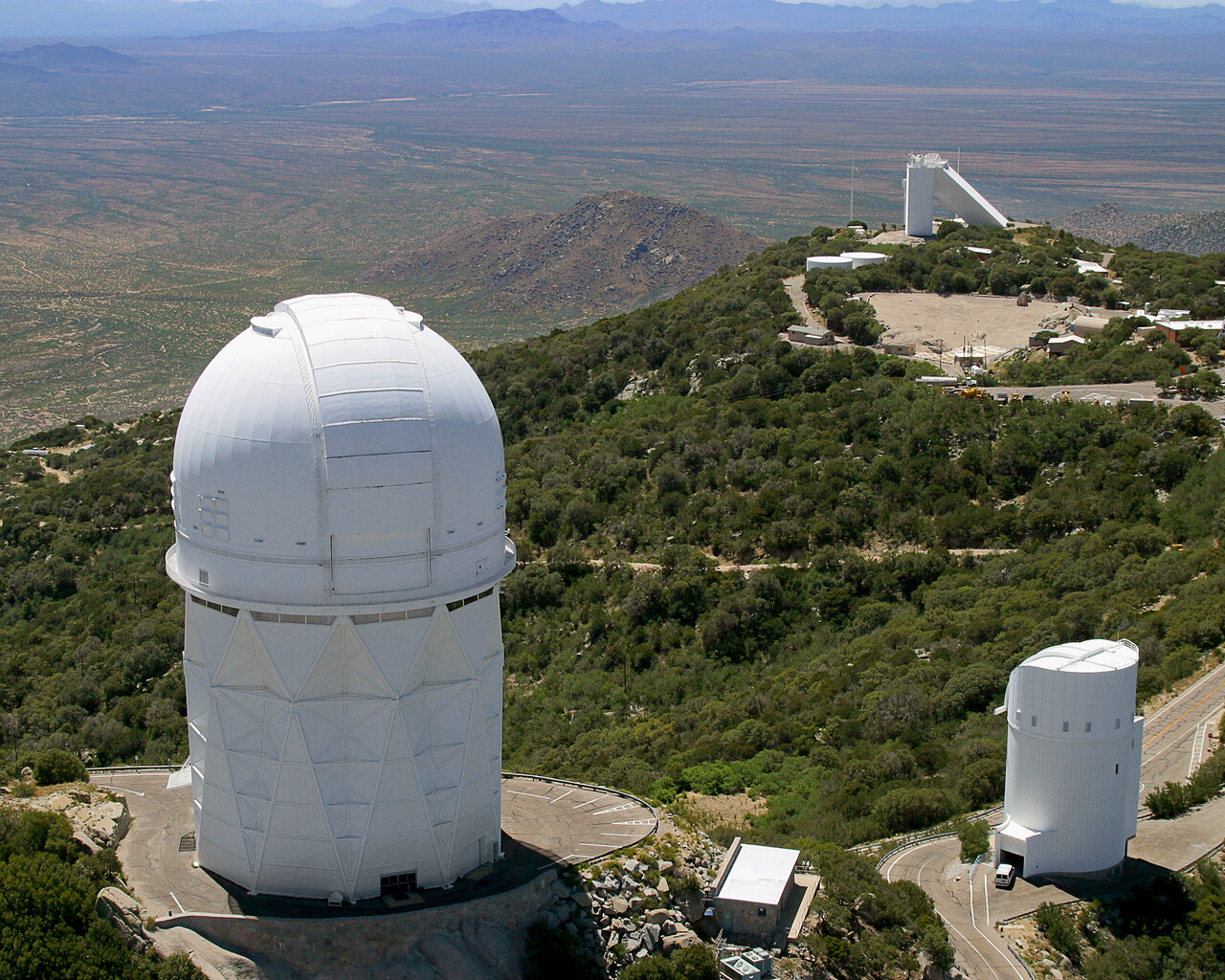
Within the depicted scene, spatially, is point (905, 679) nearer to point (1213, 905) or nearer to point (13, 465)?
point (1213, 905)

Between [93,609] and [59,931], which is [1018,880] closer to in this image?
[59,931]

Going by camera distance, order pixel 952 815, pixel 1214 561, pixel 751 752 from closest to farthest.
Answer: pixel 952 815, pixel 751 752, pixel 1214 561

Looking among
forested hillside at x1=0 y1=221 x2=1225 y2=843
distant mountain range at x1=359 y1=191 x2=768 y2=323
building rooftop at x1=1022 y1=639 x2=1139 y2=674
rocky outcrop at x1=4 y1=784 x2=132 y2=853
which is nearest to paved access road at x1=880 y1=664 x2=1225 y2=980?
forested hillside at x1=0 y1=221 x2=1225 y2=843

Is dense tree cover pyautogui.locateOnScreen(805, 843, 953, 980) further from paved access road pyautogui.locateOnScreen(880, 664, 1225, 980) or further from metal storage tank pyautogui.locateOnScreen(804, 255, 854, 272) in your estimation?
metal storage tank pyautogui.locateOnScreen(804, 255, 854, 272)

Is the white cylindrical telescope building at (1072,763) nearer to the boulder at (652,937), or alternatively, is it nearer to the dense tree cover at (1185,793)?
the dense tree cover at (1185,793)

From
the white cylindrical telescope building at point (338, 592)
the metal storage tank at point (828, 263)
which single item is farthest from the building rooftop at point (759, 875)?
the metal storage tank at point (828, 263)

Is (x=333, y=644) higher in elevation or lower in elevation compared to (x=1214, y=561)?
higher

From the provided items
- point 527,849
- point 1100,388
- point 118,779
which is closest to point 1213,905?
point 527,849
